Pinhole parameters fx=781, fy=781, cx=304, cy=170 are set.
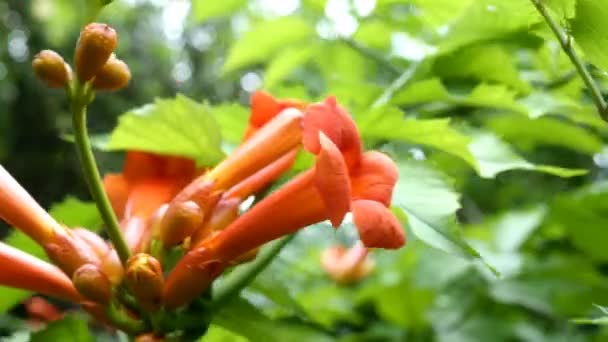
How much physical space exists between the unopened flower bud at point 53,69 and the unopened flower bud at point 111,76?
0.09ft

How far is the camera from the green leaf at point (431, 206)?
0.79 meters

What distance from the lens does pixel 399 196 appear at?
865mm

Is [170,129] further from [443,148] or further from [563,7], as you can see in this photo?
[563,7]

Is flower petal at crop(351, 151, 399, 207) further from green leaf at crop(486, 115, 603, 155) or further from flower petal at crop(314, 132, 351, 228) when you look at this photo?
green leaf at crop(486, 115, 603, 155)

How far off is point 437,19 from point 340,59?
19.5 inches

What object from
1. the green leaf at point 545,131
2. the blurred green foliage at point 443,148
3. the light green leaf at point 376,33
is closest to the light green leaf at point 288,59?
the blurred green foliage at point 443,148

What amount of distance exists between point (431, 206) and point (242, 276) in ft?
0.74

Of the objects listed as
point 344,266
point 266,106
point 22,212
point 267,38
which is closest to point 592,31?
point 266,106

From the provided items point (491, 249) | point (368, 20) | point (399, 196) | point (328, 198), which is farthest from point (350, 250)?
point (328, 198)

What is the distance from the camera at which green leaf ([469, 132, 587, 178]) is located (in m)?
0.94

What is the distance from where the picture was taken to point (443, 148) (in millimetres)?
936

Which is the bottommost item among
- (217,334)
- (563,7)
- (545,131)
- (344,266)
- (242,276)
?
(344,266)

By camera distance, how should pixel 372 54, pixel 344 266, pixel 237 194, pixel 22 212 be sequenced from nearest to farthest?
pixel 22 212, pixel 237 194, pixel 372 54, pixel 344 266

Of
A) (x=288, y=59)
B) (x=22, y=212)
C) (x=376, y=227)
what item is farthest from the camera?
(x=288, y=59)
